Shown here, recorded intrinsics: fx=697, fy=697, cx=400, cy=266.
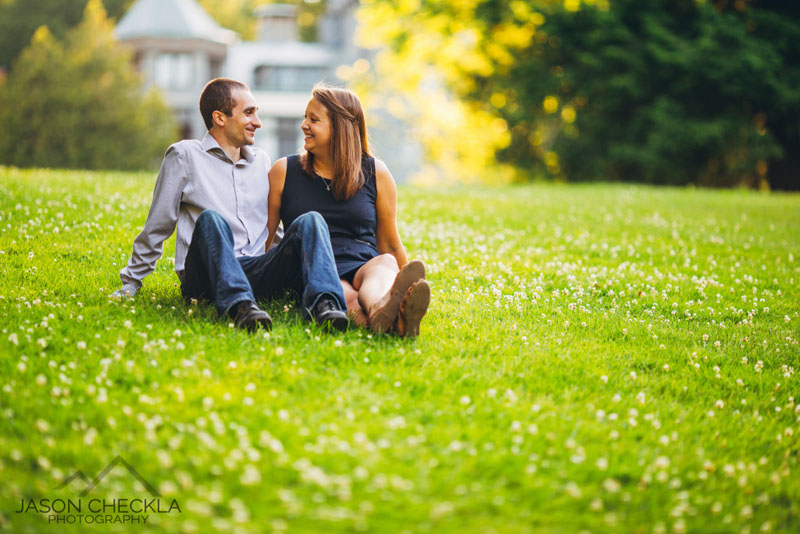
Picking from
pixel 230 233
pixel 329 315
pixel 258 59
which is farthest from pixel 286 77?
pixel 329 315

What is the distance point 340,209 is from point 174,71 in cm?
4429

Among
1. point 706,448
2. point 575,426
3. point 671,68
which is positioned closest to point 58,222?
point 575,426

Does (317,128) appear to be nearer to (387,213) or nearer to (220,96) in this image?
(220,96)

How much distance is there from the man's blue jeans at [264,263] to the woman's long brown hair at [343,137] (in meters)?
0.56

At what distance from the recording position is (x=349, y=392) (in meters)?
4.13

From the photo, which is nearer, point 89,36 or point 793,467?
point 793,467

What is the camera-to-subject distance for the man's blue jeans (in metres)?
4.84

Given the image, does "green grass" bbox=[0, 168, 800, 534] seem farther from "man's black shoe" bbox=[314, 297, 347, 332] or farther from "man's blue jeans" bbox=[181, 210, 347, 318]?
"man's blue jeans" bbox=[181, 210, 347, 318]

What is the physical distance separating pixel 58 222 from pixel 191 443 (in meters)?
6.07

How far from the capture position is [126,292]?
5.49m

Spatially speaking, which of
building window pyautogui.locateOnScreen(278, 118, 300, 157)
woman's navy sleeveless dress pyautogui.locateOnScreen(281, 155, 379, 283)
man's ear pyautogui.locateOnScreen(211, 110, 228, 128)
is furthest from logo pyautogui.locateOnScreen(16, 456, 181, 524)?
building window pyautogui.locateOnScreen(278, 118, 300, 157)

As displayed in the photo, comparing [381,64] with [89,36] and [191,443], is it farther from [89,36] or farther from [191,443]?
[191,443]

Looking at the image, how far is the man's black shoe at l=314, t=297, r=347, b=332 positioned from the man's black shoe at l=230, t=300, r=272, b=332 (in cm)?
35

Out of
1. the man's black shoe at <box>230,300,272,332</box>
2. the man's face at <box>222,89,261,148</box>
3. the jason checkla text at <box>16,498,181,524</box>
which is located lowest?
Answer: the jason checkla text at <box>16,498,181,524</box>
